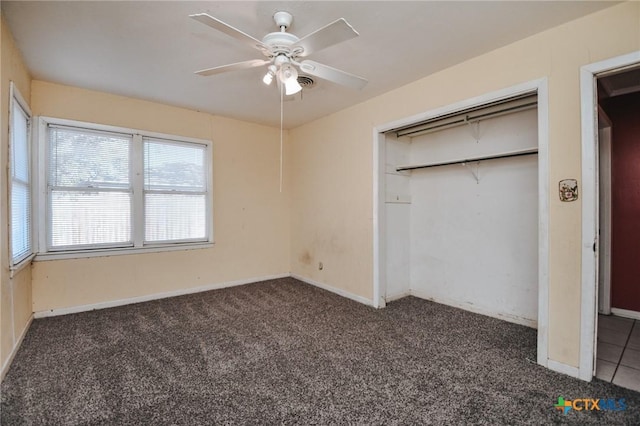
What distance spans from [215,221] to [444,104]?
3.41 metres

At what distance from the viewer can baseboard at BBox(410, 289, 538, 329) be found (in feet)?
10.0

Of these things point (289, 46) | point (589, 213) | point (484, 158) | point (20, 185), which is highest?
point (289, 46)

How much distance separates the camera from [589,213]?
81.4 inches

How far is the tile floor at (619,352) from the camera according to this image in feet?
6.98

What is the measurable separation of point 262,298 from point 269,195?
5.88 feet

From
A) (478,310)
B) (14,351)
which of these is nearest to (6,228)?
(14,351)

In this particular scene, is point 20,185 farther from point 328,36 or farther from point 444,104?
point 444,104

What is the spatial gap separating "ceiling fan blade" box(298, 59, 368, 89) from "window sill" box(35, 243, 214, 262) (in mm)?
3070

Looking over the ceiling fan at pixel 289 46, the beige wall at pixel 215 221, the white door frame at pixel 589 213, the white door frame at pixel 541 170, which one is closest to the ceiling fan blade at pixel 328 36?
the ceiling fan at pixel 289 46

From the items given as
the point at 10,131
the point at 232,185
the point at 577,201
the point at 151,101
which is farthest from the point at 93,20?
the point at 577,201

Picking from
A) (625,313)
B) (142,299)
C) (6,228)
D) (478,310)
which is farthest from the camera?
(142,299)

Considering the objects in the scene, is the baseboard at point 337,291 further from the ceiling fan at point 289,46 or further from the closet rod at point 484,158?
the ceiling fan at point 289,46

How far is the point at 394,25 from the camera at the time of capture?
7.26 ft

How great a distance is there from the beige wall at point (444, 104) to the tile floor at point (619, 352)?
32 cm
